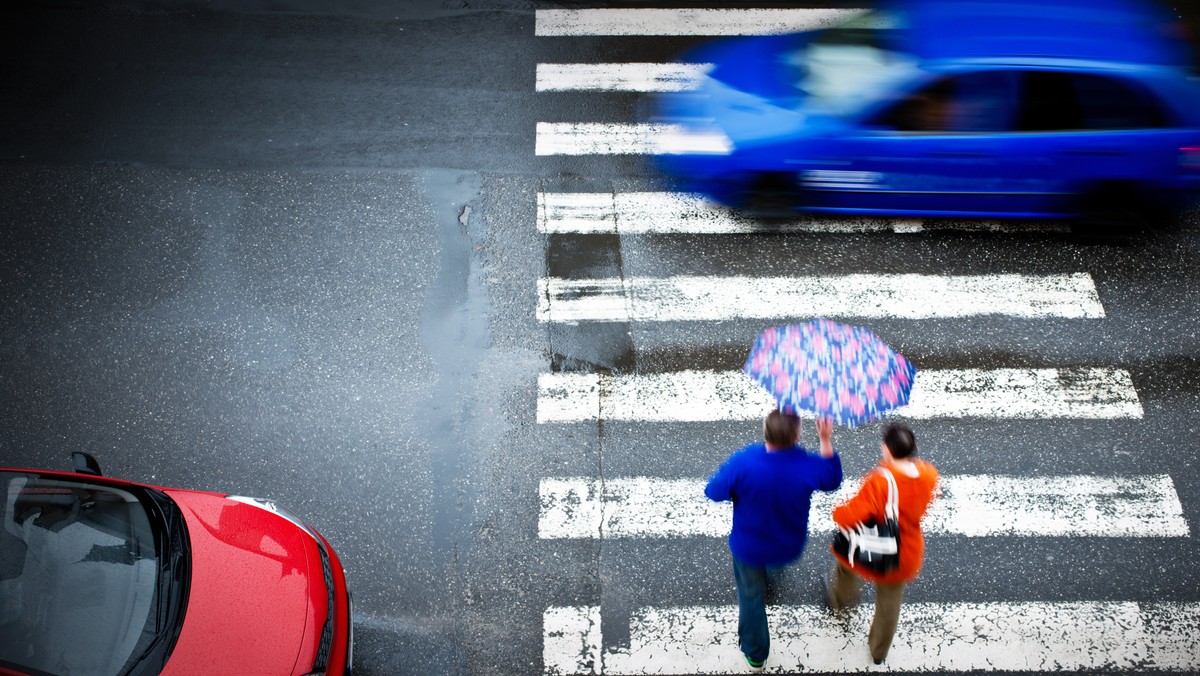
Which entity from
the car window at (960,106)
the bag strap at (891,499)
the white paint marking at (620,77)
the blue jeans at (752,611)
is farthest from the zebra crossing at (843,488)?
the bag strap at (891,499)

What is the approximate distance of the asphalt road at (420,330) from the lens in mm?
6203

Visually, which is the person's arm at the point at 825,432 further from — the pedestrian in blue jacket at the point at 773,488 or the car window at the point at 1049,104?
the car window at the point at 1049,104

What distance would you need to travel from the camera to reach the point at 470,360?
289 inches

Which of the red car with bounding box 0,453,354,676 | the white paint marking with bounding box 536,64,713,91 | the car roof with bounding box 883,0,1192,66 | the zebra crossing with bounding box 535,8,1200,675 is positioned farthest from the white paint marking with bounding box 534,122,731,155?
the red car with bounding box 0,453,354,676

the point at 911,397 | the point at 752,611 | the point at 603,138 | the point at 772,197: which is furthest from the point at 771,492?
the point at 603,138

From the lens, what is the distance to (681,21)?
33.8 ft

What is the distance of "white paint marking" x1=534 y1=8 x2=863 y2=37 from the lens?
1017 centimetres

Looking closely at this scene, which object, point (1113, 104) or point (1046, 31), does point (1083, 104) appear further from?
point (1046, 31)

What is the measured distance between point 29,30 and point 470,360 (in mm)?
6624

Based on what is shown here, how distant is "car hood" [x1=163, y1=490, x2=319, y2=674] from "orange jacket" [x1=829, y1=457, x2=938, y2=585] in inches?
115

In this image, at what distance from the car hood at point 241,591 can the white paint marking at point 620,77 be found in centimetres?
549

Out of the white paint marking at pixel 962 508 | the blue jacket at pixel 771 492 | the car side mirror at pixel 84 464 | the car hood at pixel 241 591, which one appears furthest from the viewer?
the white paint marking at pixel 962 508

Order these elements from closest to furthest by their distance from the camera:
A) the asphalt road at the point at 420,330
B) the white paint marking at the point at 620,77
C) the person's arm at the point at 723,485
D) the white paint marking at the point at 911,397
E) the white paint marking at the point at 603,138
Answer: the person's arm at the point at 723,485, the asphalt road at the point at 420,330, the white paint marking at the point at 911,397, the white paint marking at the point at 603,138, the white paint marking at the point at 620,77

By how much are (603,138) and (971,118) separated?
3.26 m
